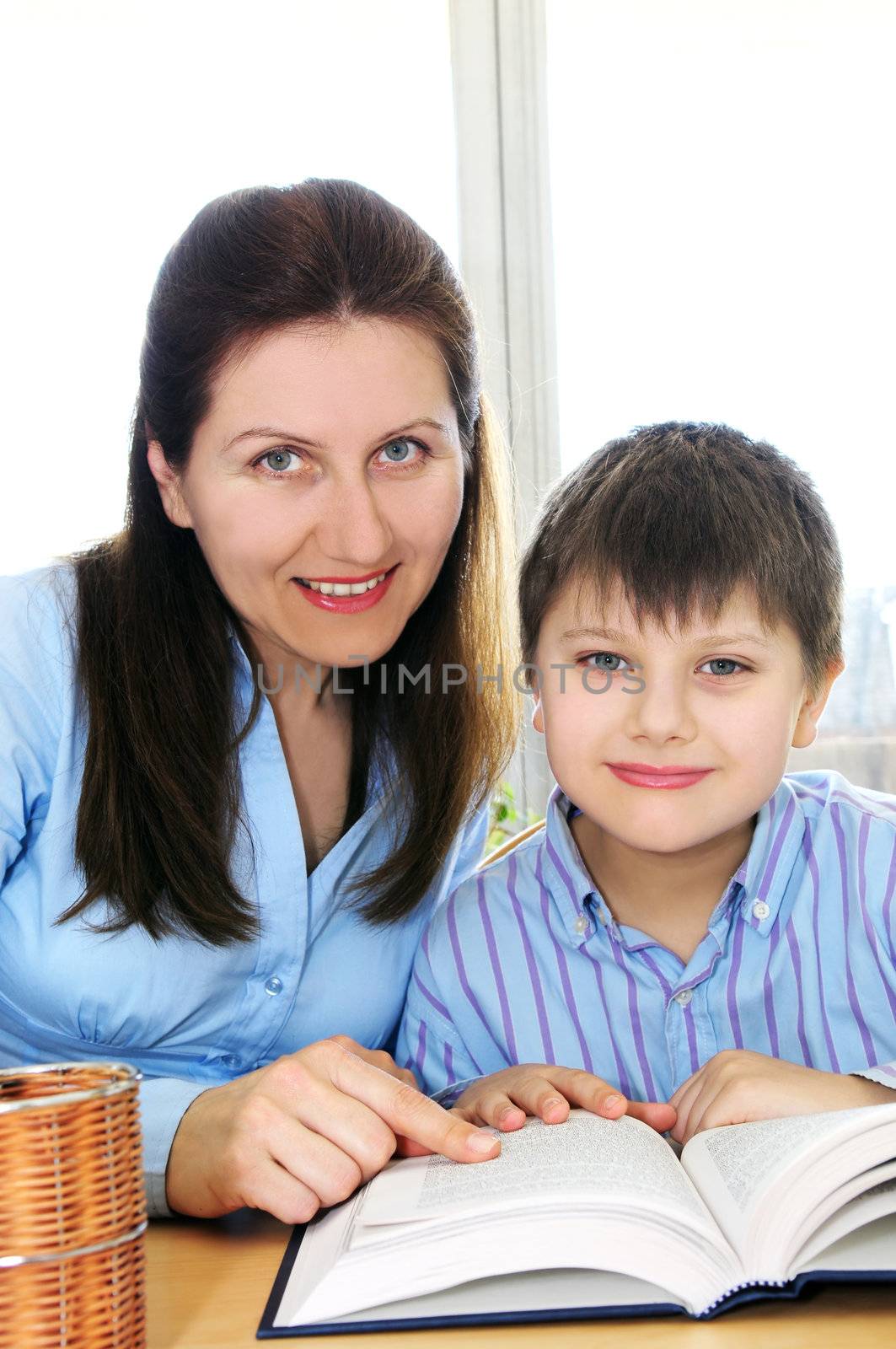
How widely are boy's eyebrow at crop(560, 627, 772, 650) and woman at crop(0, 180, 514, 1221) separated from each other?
16 centimetres

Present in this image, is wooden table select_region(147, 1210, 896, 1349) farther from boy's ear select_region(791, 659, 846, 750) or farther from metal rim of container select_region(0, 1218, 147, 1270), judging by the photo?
boy's ear select_region(791, 659, 846, 750)

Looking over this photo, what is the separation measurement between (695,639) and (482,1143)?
572 millimetres

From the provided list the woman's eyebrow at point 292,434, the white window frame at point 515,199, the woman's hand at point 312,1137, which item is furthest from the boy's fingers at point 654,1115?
the white window frame at point 515,199

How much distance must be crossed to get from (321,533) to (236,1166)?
0.56 meters

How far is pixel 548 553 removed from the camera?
4.42 ft

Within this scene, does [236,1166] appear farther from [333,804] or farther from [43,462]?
[43,462]

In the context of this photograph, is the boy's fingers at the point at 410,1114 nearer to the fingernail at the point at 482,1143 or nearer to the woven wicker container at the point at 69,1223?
the fingernail at the point at 482,1143

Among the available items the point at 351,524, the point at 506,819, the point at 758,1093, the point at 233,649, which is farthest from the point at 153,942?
the point at 506,819

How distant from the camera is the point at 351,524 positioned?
3.74 feet

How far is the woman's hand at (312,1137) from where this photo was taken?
31.6 inches

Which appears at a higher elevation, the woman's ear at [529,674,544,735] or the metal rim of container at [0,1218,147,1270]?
the metal rim of container at [0,1218,147,1270]

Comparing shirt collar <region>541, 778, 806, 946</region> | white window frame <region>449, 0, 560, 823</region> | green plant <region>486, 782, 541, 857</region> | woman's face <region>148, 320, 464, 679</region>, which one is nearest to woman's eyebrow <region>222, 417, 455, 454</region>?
woman's face <region>148, 320, 464, 679</region>

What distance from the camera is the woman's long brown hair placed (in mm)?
1146

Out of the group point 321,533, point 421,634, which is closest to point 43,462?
point 421,634
